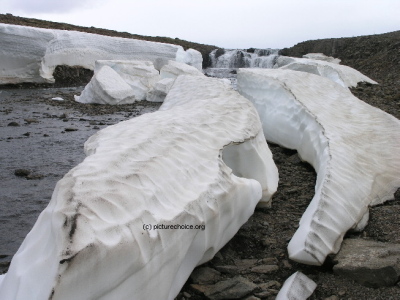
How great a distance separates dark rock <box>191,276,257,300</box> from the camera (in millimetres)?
1968

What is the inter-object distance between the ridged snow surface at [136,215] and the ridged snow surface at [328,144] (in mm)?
456

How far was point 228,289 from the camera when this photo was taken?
2.00 meters

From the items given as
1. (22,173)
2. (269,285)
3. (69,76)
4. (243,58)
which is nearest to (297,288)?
(269,285)

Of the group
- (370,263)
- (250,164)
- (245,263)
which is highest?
(250,164)

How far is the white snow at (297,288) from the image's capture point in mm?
1953

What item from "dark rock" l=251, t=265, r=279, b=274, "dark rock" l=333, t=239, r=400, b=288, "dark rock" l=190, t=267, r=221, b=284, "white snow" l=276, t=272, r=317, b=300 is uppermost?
"dark rock" l=333, t=239, r=400, b=288

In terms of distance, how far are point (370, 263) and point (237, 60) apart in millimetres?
19477

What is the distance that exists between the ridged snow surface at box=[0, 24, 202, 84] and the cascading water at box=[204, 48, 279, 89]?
3.50m

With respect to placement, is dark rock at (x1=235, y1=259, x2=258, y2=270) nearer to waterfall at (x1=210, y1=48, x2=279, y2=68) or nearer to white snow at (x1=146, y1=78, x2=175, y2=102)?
white snow at (x1=146, y1=78, x2=175, y2=102)

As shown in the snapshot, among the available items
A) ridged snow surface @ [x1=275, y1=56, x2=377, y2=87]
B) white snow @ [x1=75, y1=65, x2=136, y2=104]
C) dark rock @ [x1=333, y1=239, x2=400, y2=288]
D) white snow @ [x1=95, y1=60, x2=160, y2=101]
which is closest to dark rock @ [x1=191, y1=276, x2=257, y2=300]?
dark rock @ [x1=333, y1=239, x2=400, y2=288]

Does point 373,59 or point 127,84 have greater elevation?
point 373,59

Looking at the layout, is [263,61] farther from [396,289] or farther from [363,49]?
[396,289]

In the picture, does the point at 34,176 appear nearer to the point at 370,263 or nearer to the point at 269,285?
the point at 269,285

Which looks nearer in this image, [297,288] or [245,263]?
[297,288]
